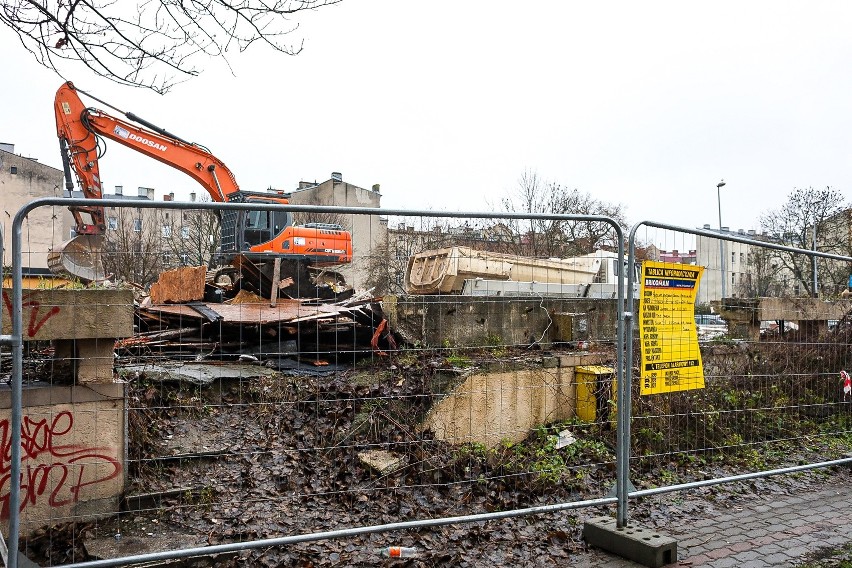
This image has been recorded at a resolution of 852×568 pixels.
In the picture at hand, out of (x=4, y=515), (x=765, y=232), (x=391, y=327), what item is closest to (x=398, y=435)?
(x=391, y=327)

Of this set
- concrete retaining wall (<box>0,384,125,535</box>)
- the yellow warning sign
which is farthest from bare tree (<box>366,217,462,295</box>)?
concrete retaining wall (<box>0,384,125,535</box>)

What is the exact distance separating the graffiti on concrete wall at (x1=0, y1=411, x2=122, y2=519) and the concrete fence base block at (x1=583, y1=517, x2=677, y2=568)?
3516 millimetres

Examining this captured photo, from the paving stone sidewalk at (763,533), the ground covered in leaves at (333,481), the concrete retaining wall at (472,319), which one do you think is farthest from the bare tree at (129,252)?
the paving stone sidewalk at (763,533)

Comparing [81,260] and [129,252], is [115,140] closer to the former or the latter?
[81,260]

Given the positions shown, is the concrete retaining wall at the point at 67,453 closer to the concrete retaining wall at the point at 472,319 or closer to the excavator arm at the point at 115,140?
the concrete retaining wall at the point at 472,319

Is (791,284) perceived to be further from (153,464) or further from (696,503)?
(153,464)

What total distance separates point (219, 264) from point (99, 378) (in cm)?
193

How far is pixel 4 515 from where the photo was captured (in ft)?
13.9

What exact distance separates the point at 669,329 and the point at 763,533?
171 centimetres

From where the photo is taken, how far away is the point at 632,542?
4234 mm

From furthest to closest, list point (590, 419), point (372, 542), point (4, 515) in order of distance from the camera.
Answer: point (590, 419)
point (372, 542)
point (4, 515)

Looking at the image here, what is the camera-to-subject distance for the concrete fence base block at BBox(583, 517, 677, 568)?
162 inches

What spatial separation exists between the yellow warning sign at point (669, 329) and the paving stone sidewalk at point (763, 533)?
3.63ft

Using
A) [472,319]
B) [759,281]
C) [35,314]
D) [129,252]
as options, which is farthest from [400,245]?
[759,281]
